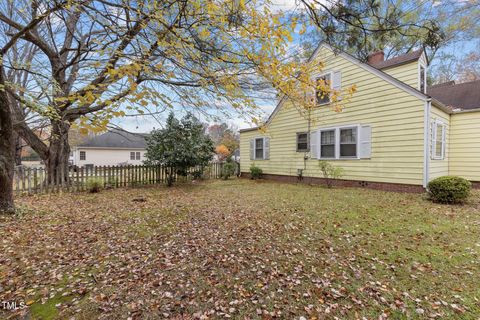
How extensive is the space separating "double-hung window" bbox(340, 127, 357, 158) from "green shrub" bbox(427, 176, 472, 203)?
2.95 meters

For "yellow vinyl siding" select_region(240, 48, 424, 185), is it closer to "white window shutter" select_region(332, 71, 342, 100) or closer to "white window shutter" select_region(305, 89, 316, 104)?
"white window shutter" select_region(332, 71, 342, 100)

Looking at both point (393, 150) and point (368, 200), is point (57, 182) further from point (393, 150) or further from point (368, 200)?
point (393, 150)

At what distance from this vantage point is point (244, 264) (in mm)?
3010

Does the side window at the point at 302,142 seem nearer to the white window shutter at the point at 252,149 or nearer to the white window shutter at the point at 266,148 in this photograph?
the white window shutter at the point at 266,148

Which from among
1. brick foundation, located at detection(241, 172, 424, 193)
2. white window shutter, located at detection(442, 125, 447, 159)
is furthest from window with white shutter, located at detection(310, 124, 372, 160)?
white window shutter, located at detection(442, 125, 447, 159)

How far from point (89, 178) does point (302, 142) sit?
380 inches

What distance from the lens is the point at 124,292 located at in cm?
239

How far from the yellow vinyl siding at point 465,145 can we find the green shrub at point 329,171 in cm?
450

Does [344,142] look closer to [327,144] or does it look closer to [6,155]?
[327,144]

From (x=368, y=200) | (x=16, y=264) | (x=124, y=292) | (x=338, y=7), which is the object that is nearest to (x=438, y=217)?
(x=368, y=200)

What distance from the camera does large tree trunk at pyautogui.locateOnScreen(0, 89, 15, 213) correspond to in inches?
185

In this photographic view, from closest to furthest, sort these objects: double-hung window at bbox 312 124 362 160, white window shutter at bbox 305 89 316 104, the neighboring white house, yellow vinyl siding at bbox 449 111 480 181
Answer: white window shutter at bbox 305 89 316 104, yellow vinyl siding at bbox 449 111 480 181, double-hung window at bbox 312 124 362 160, the neighboring white house

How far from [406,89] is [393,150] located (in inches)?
84.0

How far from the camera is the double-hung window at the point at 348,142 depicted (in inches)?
354
